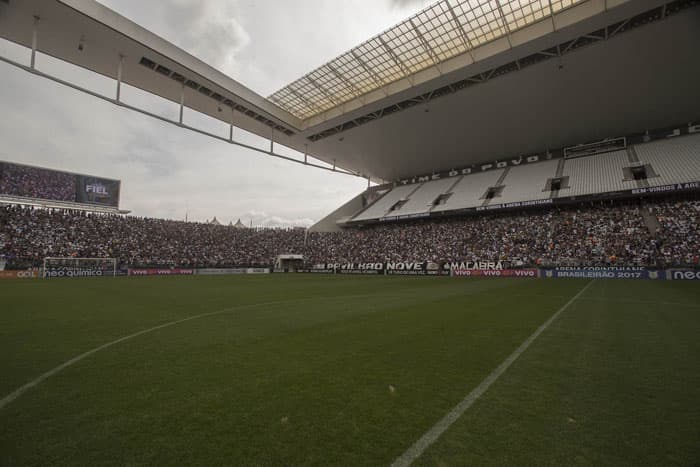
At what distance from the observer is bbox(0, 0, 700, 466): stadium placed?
2.58m

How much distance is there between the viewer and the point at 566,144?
40.2m

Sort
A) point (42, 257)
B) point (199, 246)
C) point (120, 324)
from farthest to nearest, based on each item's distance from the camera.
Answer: point (199, 246)
point (42, 257)
point (120, 324)

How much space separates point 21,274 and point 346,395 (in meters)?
38.6

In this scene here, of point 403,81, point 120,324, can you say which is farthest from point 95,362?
point 403,81

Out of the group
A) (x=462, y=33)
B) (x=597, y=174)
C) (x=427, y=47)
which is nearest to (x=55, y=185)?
(x=427, y=47)

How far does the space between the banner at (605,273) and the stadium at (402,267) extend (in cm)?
14

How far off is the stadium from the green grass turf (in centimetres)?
3

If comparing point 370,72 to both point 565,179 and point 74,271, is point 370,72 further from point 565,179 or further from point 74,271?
point 74,271

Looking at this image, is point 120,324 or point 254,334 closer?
point 254,334

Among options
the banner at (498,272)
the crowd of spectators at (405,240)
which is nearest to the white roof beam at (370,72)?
the banner at (498,272)

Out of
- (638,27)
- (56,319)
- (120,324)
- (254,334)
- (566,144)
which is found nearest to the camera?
(254,334)

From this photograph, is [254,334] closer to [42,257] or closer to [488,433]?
[488,433]

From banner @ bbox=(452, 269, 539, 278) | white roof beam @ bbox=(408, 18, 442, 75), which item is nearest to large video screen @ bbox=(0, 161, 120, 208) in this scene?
white roof beam @ bbox=(408, 18, 442, 75)

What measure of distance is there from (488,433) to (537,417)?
598 millimetres
